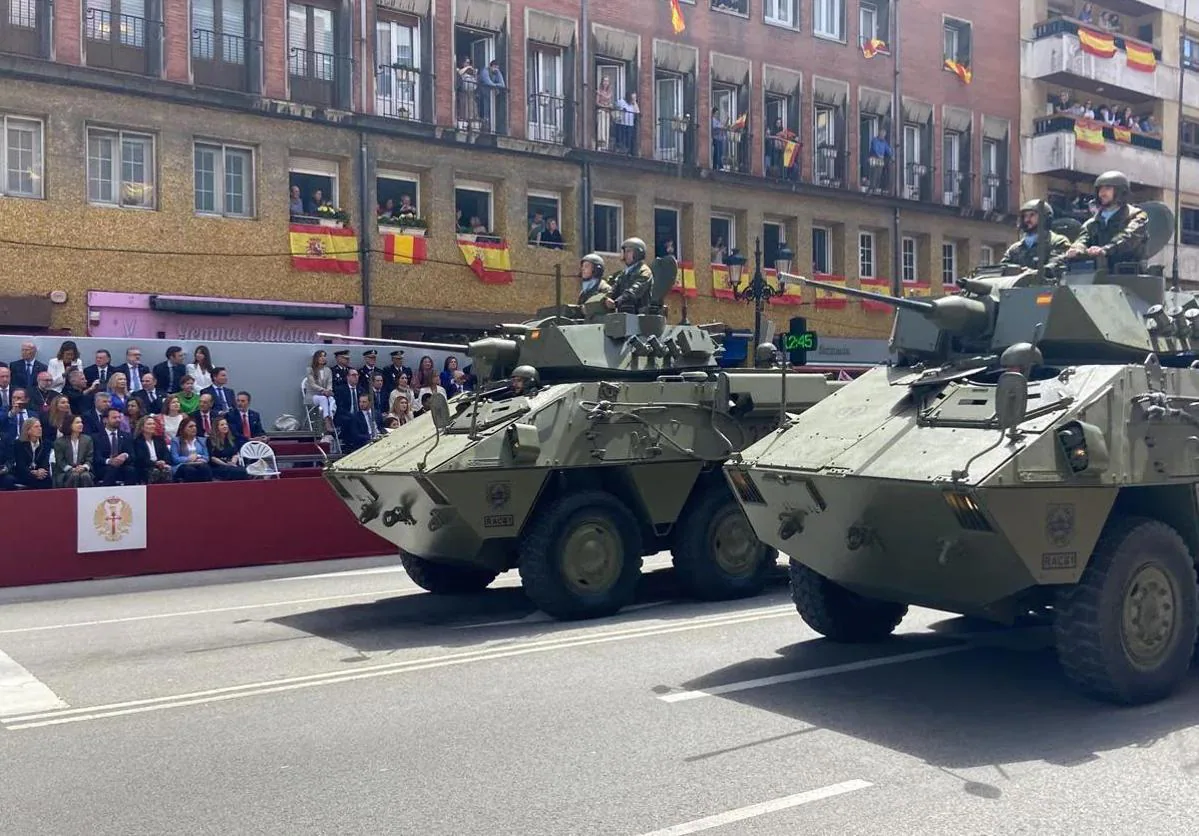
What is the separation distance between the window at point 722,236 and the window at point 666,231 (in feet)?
2.99

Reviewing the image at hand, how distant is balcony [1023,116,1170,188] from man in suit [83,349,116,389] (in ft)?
89.7

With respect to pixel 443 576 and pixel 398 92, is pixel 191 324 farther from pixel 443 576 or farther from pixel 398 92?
pixel 443 576

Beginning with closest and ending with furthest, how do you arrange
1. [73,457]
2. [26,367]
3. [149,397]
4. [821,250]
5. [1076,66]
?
1. [73,457]
2. [26,367]
3. [149,397]
4. [821,250]
5. [1076,66]

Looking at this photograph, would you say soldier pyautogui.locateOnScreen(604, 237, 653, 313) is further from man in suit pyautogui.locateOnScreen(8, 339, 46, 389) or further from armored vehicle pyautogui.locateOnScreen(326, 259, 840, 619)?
man in suit pyautogui.locateOnScreen(8, 339, 46, 389)

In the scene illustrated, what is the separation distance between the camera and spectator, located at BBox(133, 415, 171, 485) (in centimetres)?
1508

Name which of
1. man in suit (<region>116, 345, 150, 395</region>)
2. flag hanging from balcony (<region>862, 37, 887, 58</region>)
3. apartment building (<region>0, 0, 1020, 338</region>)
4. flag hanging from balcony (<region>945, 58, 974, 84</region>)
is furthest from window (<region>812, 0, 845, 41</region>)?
man in suit (<region>116, 345, 150, 395</region>)

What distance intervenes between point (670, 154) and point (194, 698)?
73.8 feet

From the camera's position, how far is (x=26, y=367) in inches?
617

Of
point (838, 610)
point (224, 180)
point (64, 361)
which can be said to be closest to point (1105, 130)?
point (224, 180)

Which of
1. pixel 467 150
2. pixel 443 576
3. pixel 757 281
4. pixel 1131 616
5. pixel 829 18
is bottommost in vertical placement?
pixel 443 576

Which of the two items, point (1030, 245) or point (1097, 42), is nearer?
point (1030, 245)

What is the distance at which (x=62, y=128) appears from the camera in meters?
20.9

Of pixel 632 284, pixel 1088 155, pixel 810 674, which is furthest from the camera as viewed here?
pixel 1088 155

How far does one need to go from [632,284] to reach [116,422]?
239 inches
